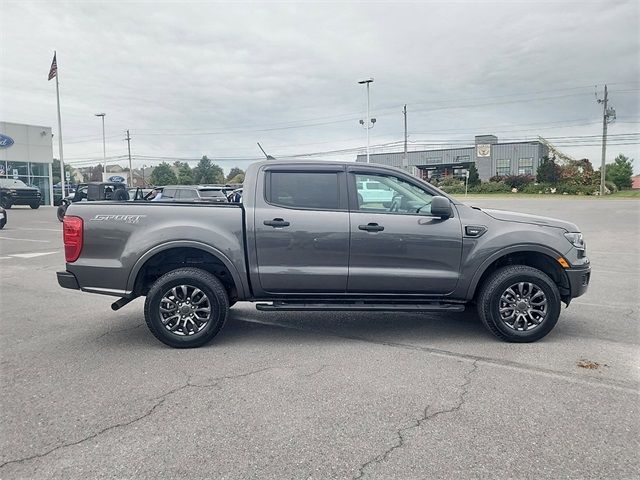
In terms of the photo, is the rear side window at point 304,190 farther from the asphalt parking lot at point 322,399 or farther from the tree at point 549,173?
the tree at point 549,173

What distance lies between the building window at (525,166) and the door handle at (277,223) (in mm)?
80734

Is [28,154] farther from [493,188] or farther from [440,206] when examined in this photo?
[493,188]

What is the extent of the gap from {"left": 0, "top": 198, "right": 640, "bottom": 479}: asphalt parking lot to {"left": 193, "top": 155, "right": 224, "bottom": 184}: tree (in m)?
84.7

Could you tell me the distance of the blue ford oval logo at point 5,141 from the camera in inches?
1486

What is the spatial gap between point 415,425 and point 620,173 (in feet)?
276

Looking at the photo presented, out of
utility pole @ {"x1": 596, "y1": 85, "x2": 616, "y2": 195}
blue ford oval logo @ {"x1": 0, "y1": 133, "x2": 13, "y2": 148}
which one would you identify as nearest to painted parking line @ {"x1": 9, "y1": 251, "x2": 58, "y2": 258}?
blue ford oval logo @ {"x1": 0, "y1": 133, "x2": 13, "y2": 148}

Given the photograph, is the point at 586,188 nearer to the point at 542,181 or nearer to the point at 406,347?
the point at 542,181

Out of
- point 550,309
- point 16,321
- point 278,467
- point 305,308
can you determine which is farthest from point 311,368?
point 16,321

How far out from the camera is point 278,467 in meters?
2.87

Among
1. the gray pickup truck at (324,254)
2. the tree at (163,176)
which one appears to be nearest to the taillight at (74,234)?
the gray pickup truck at (324,254)

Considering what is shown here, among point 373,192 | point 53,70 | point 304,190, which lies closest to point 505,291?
point 373,192

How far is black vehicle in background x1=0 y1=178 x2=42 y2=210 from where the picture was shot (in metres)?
29.8

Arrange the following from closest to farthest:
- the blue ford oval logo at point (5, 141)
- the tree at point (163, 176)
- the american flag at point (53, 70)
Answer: the american flag at point (53, 70) < the blue ford oval logo at point (5, 141) < the tree at point (163, 176)

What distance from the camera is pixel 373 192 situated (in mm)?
5211
